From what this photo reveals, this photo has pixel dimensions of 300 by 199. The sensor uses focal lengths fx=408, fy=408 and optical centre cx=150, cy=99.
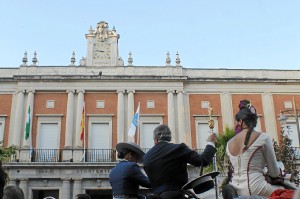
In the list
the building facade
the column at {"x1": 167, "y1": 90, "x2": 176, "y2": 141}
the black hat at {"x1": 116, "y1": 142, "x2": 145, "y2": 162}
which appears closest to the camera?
the black hat at {"x1": 116, "y1": 142, "x2": 145, "y2": 162}

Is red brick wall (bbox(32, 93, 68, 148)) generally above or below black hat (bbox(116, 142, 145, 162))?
above

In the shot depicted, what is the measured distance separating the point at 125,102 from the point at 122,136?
7.19 ft

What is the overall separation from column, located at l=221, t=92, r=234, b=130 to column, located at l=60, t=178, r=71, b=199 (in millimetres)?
9914

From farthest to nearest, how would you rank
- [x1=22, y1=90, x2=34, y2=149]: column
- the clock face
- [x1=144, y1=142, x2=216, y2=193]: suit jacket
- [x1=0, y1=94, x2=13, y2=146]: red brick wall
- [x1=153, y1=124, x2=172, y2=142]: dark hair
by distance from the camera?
the clock face → [x1=0, y1=94, x2=13, y2=146]: red brick wall → [x1=22, y1=90, x2=34, y2=149]: column → [x1=153, y1=124, x2=172, y2=142]: dark hair → [x1=144, y1=142, x2=216, y2=193]: suit jacket

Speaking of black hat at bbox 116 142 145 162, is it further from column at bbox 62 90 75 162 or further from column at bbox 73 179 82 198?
column at bbox 62 90 75 162

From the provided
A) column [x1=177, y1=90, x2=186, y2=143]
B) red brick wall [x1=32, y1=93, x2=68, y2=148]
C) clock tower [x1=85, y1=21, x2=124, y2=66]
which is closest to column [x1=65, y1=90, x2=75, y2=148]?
red brick wall [x1=32, y1=93, x2=68, y2=148]

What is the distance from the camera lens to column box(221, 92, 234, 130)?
2523 cm

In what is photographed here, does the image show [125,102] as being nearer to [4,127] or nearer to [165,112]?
[165,112]

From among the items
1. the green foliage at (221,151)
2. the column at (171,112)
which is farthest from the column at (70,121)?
the green foliage at (221,151)

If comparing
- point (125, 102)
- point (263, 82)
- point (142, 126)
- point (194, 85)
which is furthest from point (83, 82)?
point (263, 82)

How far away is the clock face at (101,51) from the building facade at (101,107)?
0.06 meters

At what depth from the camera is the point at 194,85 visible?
85.1ft

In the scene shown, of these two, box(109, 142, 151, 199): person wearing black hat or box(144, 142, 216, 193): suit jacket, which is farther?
box(109, 142, 151, 199): person wearing black hat

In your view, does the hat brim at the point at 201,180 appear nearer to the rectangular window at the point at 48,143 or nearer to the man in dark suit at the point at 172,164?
the man in dark suit at the point at 172,164
